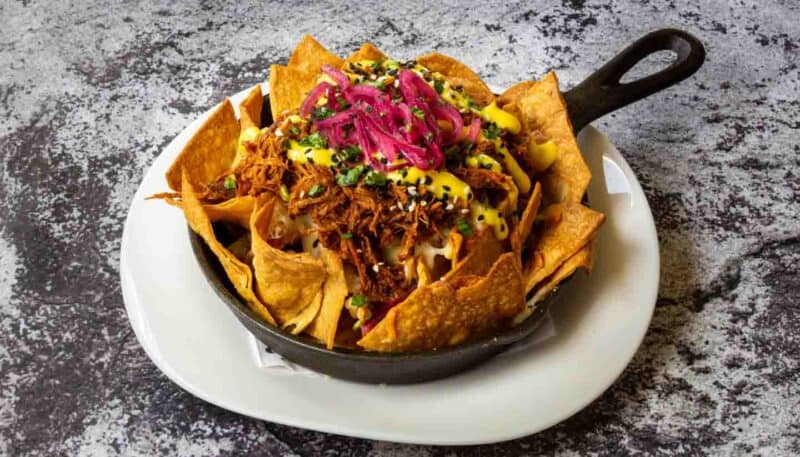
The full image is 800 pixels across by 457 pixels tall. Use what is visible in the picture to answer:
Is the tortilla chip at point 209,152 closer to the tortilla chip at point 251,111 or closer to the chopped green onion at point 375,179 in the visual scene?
the tortilla chip at point 251,111

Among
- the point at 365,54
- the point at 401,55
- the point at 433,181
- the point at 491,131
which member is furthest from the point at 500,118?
the point at 401,55


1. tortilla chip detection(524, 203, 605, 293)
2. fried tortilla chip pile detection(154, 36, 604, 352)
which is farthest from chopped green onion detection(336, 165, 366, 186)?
tortilla chip detection(524, 203, 605, 293)

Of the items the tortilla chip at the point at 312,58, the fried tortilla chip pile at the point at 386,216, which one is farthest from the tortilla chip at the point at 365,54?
the fried tortilla chip pile at the point at 386,216

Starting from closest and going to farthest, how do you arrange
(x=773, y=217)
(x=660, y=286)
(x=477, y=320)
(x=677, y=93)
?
(x=477, y=320) → (x=660, y=286) → (x=773, y=217) → (x=677, y=93)

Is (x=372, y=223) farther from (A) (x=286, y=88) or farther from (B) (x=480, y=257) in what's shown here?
(A) (x=286, y=88)

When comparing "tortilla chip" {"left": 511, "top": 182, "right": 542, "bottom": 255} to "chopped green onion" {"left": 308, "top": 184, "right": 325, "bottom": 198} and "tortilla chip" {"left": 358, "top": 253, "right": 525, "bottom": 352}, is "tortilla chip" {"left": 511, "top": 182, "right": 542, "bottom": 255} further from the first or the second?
"chopped green onion" {"left": 308, "top": 184, "right": 325, "bottom": 198}

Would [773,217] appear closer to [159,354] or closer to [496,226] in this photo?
[496,226]

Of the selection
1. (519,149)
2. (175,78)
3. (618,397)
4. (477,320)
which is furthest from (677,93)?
(175,78)
